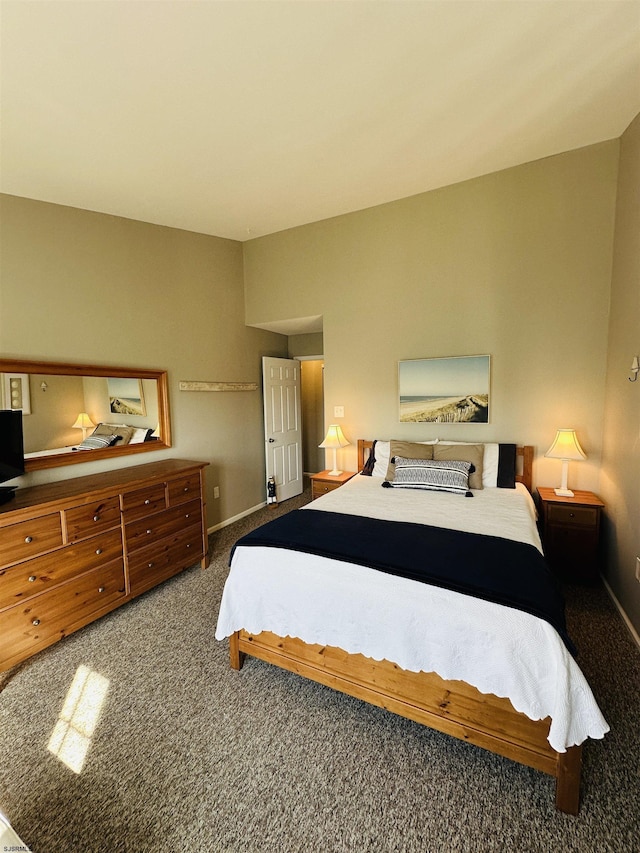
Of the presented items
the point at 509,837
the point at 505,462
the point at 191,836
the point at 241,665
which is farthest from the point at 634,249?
the point at 191,836

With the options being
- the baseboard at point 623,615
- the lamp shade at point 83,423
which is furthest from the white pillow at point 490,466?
the lamp shade at point 83,423

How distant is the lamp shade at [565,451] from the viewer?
9.13 ft

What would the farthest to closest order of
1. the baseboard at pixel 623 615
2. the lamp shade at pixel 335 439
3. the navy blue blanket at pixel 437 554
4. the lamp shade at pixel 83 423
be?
the lamp shade at pixel 335 439
the lamp shade at pixel 83 423
the baseboard at pixel 623 615
the navy blue blanket at pixel 437 554

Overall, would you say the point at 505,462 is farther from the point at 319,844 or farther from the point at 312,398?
the point at 312,398

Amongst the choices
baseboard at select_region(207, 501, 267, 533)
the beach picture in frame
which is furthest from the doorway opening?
the beach picture in frame

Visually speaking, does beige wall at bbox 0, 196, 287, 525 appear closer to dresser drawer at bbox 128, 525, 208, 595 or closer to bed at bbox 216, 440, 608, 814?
dresser drawer at bbox 128, 525, 208, 595

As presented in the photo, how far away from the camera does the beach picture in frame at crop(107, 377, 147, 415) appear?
300 cm

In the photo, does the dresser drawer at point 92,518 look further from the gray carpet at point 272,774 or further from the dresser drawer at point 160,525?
the gray carpet at point 272,774

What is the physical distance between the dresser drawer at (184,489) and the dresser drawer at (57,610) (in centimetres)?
59

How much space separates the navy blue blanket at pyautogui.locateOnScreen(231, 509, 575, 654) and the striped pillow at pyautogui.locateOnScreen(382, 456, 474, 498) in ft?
2.73

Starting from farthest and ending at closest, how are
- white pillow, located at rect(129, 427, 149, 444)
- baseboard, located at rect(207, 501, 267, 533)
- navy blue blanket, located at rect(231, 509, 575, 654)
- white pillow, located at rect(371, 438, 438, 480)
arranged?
1. baseboard, located at rect(207, 501, 267, 533)
2. white pillow, located at rect(371, 438, 438, 480)
3. white pillow, located at rect(129, 427, 149, 444)
4. navy blue blanket, located at rect(231, 509, 575, 654)

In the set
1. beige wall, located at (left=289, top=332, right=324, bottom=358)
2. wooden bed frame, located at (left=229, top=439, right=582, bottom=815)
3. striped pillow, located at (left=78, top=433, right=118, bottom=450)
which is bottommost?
wooden bed frame, located at (left=229, top=439, right=582, bottom=815)

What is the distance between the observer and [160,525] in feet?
9.23

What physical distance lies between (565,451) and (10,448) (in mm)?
3925
